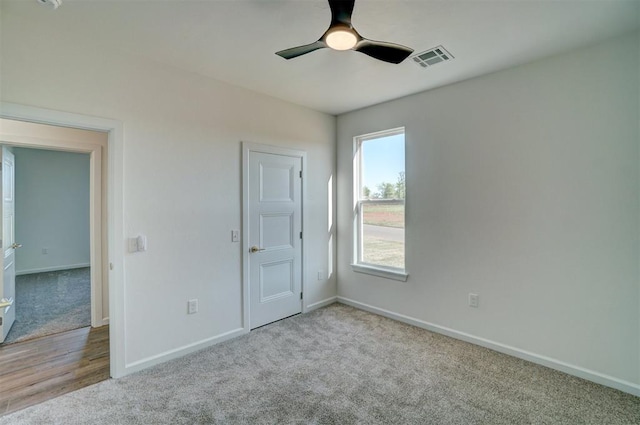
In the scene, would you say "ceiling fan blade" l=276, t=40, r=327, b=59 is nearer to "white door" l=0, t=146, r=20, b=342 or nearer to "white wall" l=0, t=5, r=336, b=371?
"white wall" l=0, t=5, r=336, b=371

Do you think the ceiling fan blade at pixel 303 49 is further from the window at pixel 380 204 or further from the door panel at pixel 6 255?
the door panel at pixel 6 255

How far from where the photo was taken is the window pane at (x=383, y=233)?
12.0 feet

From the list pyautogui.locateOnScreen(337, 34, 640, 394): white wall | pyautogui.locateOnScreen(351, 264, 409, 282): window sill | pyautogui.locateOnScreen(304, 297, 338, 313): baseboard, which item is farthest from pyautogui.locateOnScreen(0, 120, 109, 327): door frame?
pyautogui.locateOnScreen(337, 34, 640, 394): white wall

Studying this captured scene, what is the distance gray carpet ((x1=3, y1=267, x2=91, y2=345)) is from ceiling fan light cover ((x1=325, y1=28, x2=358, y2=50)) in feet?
13.4

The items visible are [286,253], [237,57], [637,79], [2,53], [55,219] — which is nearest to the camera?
[2,53]

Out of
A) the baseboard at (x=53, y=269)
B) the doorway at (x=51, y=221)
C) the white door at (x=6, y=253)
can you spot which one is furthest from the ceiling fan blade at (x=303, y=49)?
the baseboard at (x=53, y=269)

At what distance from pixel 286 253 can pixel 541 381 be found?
105 inches

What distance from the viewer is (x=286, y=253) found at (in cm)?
372

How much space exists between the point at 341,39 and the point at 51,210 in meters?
7.39

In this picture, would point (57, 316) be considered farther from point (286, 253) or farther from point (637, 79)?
point (637, 79)

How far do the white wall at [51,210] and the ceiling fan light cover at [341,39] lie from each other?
7155 mm

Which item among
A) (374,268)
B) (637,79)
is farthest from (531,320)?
(637,79)

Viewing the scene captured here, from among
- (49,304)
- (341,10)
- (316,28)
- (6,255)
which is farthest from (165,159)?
(49,304)

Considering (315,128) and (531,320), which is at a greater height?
(315,128)
